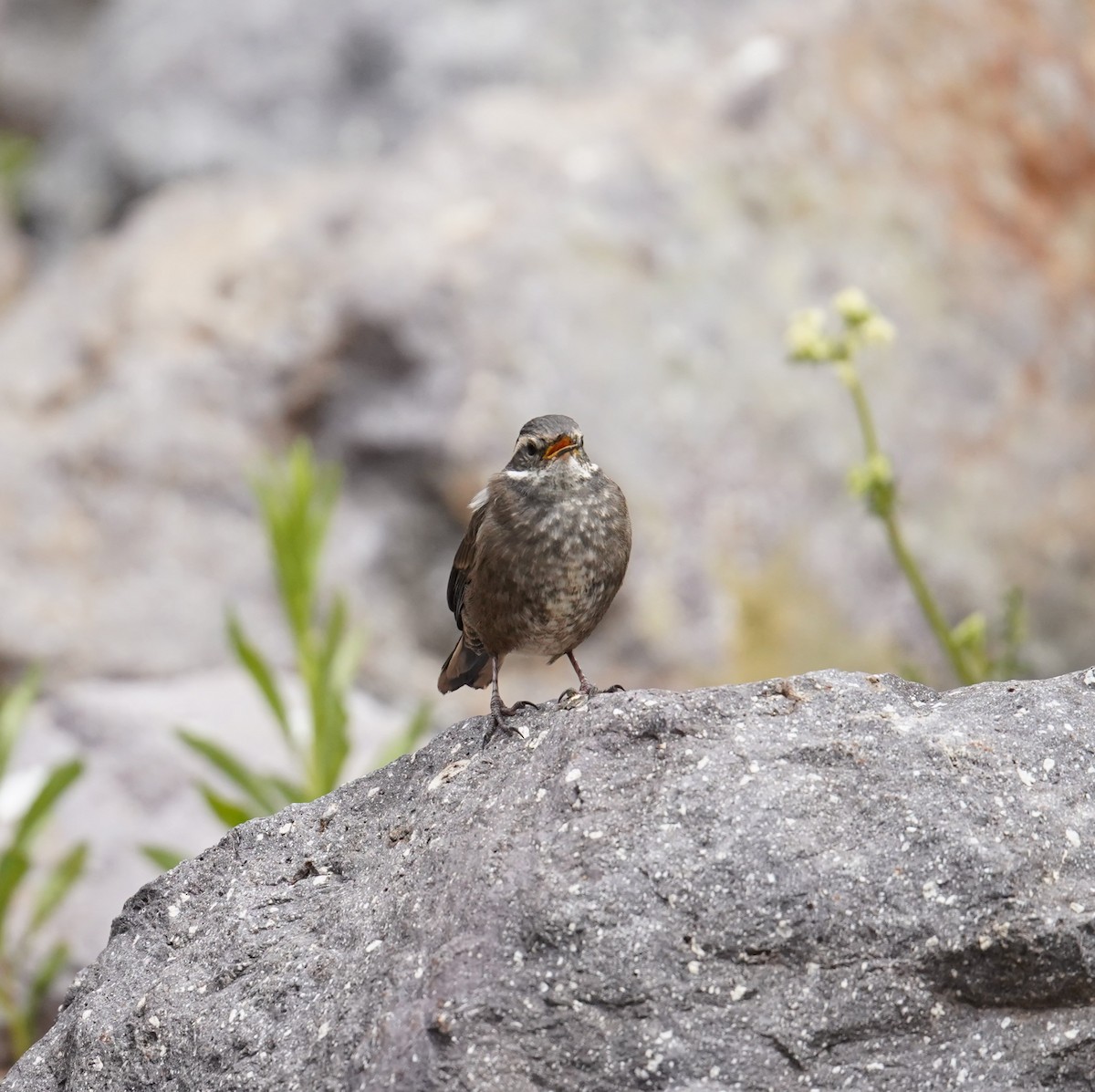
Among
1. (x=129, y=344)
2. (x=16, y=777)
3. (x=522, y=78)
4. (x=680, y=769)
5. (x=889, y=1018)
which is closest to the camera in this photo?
(x=889, y=1018)

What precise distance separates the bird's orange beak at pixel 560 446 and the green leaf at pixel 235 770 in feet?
6.66

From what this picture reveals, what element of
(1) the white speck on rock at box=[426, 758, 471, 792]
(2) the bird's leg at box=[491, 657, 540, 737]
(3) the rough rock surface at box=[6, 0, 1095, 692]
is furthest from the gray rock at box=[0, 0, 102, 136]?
(1) the white speck on rock at box=[426, 758, 471, 792]

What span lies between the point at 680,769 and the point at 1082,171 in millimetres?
6897

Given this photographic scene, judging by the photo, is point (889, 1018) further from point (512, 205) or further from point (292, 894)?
point (512, 205)

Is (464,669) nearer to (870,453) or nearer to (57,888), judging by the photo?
(870,453)

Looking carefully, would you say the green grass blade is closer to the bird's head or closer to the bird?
the bird

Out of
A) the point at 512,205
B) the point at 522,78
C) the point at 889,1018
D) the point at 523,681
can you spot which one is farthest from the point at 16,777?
the point at 522,78

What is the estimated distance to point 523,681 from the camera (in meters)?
7.10

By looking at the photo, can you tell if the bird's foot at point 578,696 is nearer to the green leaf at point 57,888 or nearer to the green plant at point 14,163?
the green leaf at point 57,888

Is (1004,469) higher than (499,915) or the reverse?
higher

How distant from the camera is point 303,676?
19.6ft

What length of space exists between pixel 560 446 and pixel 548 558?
34 centimetres

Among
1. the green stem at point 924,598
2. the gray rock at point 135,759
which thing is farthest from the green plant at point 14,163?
the green stem at point 924,598

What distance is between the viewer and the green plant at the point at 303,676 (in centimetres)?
A: 532
